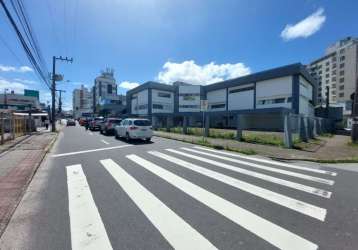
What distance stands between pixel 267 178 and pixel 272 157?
4.46 m

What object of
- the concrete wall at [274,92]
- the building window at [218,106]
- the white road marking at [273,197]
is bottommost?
the white road marking at [273,197]

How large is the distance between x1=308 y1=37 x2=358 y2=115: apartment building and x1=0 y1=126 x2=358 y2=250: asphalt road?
70524mm

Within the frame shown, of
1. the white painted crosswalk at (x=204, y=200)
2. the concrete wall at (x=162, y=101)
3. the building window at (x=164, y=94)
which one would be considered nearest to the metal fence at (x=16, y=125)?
the white painted crosswalk at (x=204, y=200)

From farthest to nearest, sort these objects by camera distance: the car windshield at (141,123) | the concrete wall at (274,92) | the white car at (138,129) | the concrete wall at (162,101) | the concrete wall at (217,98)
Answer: the concrete wall at (162,101)
the concrete wall at (217,98)
the concrete wall at (274,92)
the car windshield at (141,123)
the white car at (138,129)

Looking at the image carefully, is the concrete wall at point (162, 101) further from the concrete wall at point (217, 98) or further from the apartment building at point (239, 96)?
the concrete wall at point (217, 98)

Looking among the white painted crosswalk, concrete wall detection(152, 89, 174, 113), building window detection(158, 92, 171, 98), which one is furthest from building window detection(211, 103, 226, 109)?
the white painted crosswalk

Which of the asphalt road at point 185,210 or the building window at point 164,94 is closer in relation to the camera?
the asphalt road at point 185,210

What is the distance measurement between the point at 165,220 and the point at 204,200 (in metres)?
1.25

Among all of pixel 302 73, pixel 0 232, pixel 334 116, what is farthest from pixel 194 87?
pixel 0 232

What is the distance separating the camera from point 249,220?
13.1 feet

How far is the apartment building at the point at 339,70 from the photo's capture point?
77.5 meters

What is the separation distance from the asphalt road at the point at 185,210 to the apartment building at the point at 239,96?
65.3ft

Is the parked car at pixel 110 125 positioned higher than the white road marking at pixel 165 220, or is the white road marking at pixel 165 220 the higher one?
the parked car at pixel 110 125

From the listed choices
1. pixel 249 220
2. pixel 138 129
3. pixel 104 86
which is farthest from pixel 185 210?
pixel 104 86
